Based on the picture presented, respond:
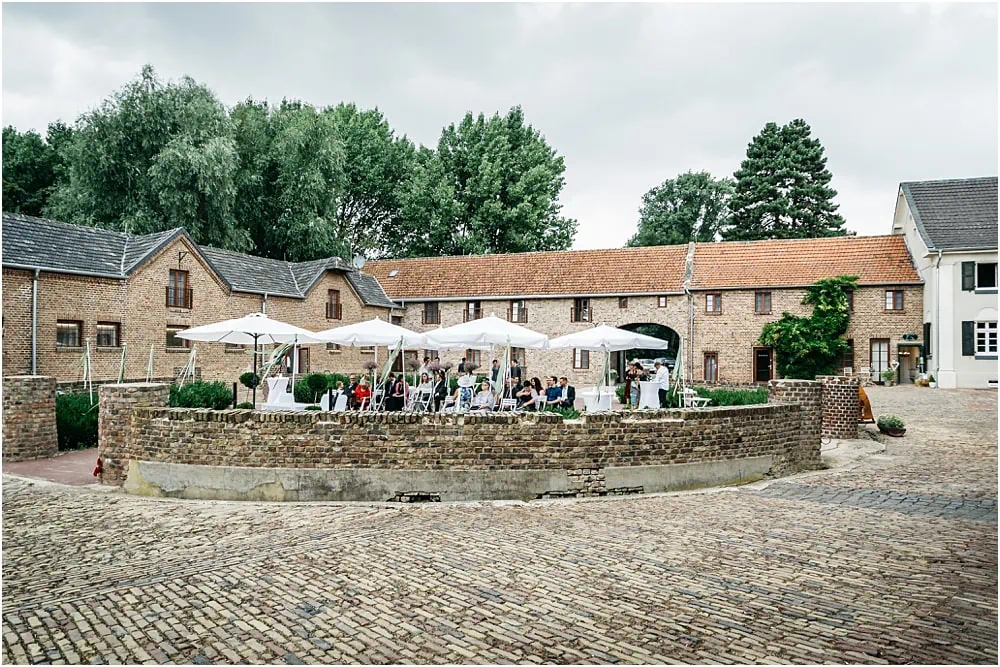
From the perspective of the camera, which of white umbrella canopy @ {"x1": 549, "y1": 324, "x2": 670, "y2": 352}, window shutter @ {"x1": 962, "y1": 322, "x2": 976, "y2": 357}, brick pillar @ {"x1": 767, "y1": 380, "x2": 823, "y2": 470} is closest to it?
brick pillar @ {"x1": 767, "y1": 380, "x2": 823, "y2": 470}

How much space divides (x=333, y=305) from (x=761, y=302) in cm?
2143

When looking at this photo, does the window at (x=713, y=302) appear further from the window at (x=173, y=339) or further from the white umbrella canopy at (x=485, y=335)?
the window at (x=173, y=339)

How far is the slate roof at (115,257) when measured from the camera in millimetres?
21766

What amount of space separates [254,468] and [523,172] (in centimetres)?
3936

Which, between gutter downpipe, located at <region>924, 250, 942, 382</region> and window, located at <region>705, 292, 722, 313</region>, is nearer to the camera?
gutter downpipe, located at <region>924, 250, 942, 382</region>

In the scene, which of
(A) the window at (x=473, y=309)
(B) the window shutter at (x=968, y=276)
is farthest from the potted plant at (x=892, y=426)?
(A) the window at (x=473, y=309)

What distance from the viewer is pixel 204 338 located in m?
17.2

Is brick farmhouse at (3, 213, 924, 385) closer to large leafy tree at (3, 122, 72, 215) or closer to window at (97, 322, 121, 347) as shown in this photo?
window at (97, 322, 121, 347)

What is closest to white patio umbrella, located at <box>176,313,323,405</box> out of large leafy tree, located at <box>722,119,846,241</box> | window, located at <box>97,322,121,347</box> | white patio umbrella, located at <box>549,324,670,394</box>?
white patio umbrella, located at <box>549,324,670,394</box>

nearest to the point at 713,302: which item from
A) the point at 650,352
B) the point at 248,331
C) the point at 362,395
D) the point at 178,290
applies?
the point at 650,352

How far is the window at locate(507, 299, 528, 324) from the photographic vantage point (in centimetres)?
3606

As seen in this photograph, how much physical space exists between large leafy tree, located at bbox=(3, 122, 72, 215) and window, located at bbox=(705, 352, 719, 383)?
38.2m

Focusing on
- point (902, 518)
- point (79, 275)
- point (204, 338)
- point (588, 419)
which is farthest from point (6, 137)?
point (902, 518)

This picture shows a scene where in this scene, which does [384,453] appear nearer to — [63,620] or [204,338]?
[63,620]
